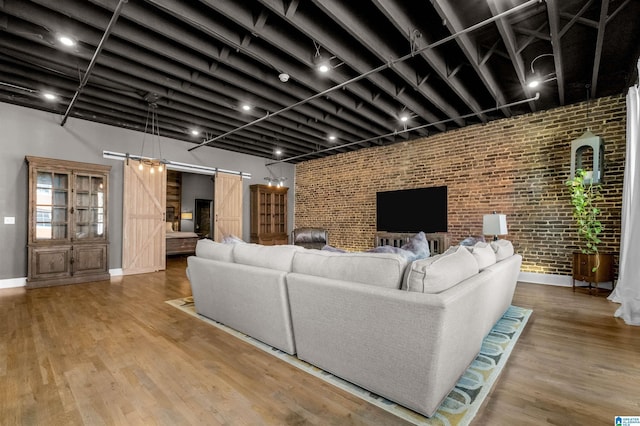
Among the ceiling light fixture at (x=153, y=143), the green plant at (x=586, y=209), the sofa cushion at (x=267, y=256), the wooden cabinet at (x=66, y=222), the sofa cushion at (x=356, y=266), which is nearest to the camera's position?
the sofa cushion at (x=356, y=266)

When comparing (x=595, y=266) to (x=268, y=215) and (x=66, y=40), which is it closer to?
(x=268, y=215)

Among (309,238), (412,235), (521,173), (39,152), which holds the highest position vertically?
(39,152)

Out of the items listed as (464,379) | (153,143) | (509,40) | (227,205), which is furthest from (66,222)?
(509,40)

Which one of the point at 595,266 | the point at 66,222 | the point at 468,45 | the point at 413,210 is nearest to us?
the point at 468,45

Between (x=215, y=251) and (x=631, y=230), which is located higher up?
(x=631, y=230)

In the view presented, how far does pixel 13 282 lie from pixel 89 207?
63.5 inches

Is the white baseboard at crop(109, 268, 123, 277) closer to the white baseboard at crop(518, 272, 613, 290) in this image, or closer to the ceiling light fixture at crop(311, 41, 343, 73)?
the ceiling light fixture at crop(311, 41, 343, 73)

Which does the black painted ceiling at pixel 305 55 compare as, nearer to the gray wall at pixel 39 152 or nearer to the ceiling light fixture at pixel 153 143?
the ceiling light fixture at pixel 153 143

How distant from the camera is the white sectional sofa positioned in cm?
155

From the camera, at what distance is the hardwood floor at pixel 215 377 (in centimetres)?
161

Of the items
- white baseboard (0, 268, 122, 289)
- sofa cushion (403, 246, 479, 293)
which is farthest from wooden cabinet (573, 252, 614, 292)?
white baseboard (0, 268, 122, 289)

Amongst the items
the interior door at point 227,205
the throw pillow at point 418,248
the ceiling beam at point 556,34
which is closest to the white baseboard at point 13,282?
the interior door at point 227,205

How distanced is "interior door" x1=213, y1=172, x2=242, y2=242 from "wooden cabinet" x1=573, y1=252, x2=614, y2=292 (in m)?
7.22

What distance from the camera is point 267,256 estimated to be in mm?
2506
